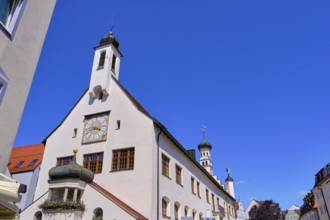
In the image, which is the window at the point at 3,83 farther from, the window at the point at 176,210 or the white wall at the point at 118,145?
the window at the point at 176,210

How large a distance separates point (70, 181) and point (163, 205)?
664 cm

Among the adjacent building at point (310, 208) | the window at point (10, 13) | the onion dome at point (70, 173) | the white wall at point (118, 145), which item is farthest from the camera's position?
the adjacent building at point (310, 208)

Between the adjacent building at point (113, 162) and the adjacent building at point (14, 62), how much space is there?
961cm

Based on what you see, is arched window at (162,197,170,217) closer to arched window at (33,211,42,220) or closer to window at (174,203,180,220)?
window at (174,203,180,220)

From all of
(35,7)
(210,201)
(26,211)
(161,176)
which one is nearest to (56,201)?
(26,211)

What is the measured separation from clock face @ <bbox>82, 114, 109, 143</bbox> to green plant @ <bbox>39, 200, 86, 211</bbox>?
18.9 feet

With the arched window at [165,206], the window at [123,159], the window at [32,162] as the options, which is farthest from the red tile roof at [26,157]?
the arched window at [165,206]

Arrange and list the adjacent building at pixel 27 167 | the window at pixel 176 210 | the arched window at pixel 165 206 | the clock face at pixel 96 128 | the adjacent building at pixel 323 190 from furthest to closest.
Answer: the adjacent building at pixel 323 190 → the adjacent building at pixel 27 167 → the clock face at pixel 96 128 → the window at pixel 176 210 → the arched window at pixel 165 206

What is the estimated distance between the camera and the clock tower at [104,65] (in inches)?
925

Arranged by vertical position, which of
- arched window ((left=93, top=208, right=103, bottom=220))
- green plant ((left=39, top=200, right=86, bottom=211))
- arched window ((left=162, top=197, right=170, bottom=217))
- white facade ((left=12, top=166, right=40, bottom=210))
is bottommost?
arched window ((left=93, top=208, right=103, bottom=220))

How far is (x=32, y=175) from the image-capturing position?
33375mm

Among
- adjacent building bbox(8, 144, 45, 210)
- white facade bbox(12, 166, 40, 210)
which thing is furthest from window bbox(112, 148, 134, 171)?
→ white facade bbox(12, 166, 40, 210)

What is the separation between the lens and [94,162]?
829 inches

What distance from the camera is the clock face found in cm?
2178
